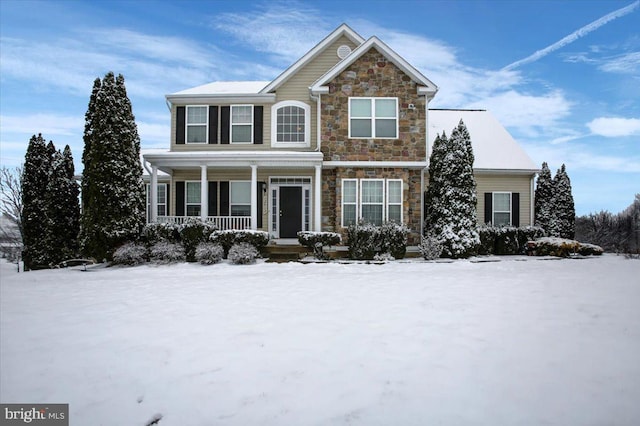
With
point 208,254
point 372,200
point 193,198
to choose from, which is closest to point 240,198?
point 193,198

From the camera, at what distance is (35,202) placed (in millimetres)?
15969

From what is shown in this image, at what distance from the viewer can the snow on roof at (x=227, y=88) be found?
59.3 feet

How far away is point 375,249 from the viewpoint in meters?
15.4

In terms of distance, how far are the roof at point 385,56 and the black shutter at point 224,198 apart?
205 inches

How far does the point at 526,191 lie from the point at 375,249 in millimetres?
8301

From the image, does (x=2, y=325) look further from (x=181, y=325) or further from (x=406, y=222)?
(x=406, y=222)

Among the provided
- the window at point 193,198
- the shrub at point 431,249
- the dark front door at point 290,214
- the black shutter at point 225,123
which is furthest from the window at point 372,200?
the window at point 193,198

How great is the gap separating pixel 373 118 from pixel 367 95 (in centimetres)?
89

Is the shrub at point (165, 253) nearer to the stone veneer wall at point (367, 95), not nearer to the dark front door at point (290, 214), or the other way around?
the dark front door at point (290, 214)

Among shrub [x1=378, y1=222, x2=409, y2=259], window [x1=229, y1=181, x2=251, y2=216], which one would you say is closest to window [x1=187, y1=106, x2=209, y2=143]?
window [x1=229, y1=181, x2=251, y2=216]

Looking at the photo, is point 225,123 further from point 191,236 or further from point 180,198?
point 191,236

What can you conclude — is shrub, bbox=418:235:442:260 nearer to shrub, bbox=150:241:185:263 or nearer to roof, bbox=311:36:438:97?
roof, bbox=311:36:438:97

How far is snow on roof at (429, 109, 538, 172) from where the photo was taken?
19.0m

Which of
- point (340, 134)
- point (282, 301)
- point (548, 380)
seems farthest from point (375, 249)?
point (548, 380)
